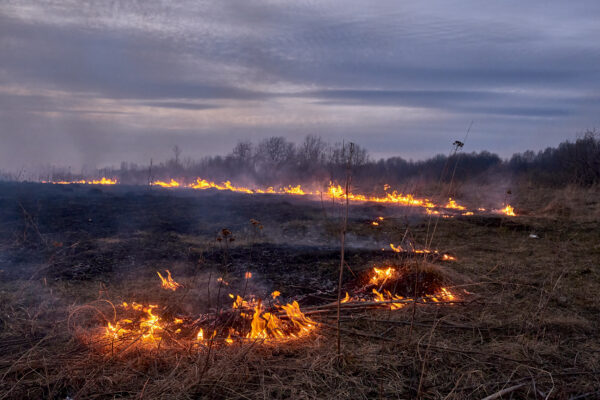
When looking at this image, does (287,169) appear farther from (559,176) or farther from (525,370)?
(525,370)

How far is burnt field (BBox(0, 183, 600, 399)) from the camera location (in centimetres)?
288

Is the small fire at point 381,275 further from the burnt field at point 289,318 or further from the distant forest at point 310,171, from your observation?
the distant forest at point 310,171

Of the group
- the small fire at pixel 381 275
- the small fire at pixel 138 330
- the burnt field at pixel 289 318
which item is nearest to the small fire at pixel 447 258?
the burnt field at pixel 289 318

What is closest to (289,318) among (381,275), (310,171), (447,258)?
(381,275)

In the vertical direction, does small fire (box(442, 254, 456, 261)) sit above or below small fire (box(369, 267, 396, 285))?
below

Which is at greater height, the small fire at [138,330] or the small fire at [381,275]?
the small fire at [381,275]

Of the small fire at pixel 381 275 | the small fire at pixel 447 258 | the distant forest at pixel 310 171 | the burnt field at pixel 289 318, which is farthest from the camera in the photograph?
the distant forest at pixel 310 171

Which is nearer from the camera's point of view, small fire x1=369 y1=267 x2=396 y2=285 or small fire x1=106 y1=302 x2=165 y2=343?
small fire x1=106 y1=302 x2=165 y2=343

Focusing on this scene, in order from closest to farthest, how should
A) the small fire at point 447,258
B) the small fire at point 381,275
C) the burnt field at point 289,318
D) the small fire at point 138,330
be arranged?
the burnt field at point 289,318
the small fire at point 138,330
the small fire at point 381,275
the small fire at point 447,258

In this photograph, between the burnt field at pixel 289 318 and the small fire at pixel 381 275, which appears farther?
the small fire at pixel 381 275

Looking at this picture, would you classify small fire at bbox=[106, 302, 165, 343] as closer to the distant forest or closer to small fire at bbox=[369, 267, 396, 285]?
small fire at bbox=[369, 267, 396, 285]

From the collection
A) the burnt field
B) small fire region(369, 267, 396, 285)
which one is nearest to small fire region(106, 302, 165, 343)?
the burnt field

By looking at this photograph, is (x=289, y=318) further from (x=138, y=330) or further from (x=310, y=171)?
(x=310, y=171)

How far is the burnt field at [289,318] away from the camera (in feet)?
9.46
